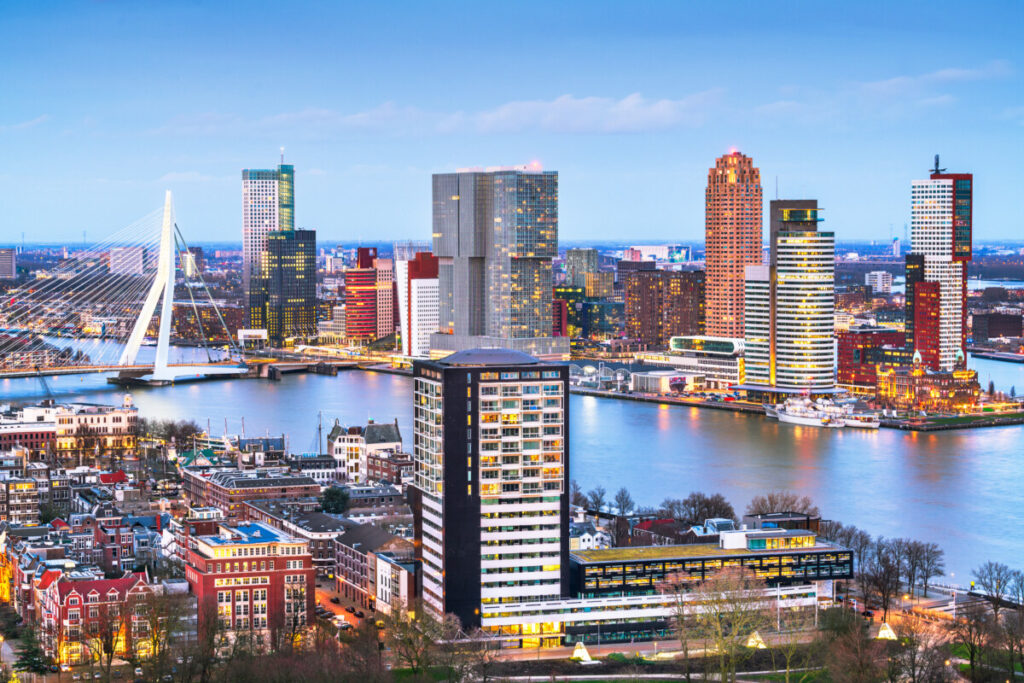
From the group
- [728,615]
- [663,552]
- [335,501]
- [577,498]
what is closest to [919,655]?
[728,615]

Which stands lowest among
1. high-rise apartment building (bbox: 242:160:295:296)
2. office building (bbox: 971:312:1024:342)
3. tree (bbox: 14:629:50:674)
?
tree (bbox: 14:629:50:674)

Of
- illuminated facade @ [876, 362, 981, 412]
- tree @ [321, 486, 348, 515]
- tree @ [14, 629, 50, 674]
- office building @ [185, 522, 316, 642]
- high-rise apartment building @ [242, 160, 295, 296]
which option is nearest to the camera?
tree @ [14, 629, 50, 674]

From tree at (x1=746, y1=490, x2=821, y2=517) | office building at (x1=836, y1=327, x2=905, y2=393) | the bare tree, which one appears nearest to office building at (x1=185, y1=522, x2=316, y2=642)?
the bare tree

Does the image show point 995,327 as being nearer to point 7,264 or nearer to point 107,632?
point 7,264

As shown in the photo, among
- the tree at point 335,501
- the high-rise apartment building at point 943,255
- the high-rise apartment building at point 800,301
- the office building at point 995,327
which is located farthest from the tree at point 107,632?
the office building at point 995,327

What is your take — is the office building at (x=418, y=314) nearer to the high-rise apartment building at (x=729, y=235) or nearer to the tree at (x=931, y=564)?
the high-rise apartment building at (x=729, y=235)

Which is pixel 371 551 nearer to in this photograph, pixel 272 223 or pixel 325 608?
pixel 325 608

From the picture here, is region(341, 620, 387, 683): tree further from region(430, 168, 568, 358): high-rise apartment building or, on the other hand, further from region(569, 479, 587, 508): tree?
region(430, 168, 568, 358): high-rise apartment building
